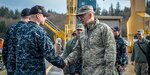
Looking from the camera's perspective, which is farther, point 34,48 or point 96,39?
point 96,39

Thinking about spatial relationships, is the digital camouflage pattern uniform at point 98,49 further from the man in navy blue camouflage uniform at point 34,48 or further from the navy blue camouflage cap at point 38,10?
the navy blue camouflage cap at point 38,10

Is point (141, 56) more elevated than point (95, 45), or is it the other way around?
point (95, 45)

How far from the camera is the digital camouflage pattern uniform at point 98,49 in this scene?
7.32m

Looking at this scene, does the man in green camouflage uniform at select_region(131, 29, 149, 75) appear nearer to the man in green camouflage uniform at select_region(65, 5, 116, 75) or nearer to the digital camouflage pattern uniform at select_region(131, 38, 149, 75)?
the digital camouflage pattern uniform at select_region(131, 38, 149, 75)

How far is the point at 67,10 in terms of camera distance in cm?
4988

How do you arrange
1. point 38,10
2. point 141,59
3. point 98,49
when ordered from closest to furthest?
point 38,10, point 98,49, point 141,59

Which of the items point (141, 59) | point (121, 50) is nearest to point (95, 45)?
point (121, 50)

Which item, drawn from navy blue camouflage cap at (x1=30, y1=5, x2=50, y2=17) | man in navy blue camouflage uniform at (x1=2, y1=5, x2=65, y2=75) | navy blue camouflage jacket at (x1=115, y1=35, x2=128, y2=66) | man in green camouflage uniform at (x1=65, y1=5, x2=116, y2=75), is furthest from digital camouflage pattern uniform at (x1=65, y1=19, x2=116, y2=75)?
navy blue camouflage jacket at (x1=115, y1=35, x2=128, y2=66)

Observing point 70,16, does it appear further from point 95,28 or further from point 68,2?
point 95,28

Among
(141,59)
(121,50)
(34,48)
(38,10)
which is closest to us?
(34,48)

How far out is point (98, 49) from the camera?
745cm

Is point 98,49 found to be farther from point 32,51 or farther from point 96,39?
point 32,51

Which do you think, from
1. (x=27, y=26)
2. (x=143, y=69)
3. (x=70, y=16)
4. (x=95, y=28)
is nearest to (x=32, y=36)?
(x=27, y=26)

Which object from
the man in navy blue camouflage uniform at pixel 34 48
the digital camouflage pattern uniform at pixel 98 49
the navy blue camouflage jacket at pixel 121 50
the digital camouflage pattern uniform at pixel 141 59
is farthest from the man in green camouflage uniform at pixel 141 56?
the man in navy blue camouflage uniform at pixel 34 48
